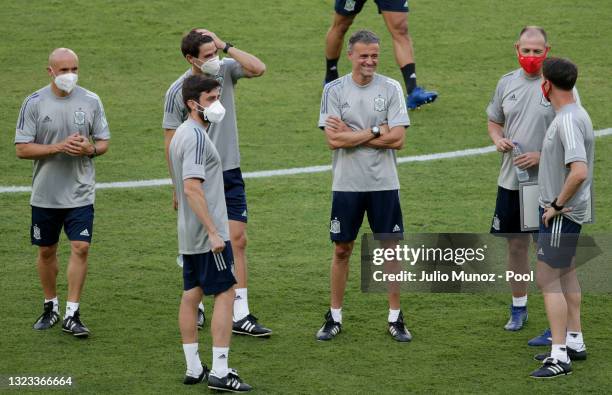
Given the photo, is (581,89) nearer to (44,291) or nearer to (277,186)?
(277,186)

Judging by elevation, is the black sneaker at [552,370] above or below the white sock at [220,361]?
below

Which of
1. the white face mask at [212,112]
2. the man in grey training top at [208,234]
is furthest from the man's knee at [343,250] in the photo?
the white face mask at [212,112]

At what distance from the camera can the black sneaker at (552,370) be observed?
783cm

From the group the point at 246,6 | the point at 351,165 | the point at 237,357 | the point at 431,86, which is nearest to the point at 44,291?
the point at 237,357

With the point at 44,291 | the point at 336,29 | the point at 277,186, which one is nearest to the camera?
the point at 44,291

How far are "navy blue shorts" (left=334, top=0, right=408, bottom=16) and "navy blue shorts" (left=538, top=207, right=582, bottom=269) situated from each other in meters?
6.04

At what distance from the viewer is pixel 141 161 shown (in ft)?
42.2

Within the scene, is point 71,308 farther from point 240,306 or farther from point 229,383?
point 229,383

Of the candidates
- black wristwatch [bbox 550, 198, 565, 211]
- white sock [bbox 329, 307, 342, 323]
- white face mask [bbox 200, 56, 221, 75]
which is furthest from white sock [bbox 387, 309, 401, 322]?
white face mask [bbox 200, 56, 221, 75]

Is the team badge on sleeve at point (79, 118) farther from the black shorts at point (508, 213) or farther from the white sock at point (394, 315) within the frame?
the black shorts at point (508, 213)

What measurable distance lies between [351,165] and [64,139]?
6.88ft

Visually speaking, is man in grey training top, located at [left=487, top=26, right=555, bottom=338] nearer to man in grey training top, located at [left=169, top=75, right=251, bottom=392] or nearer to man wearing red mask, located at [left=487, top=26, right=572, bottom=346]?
man wearing red mask, located at [left=487, top=26, right=572, bottom=346]

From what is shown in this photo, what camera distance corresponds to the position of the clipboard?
8492 millimetres

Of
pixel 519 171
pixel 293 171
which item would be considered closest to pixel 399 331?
pixel 519 171
